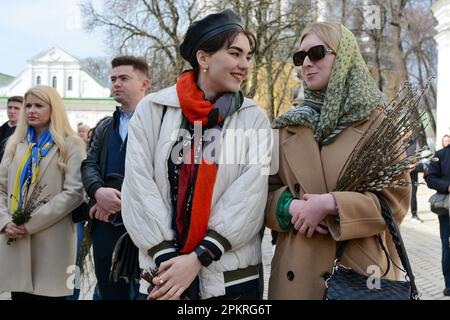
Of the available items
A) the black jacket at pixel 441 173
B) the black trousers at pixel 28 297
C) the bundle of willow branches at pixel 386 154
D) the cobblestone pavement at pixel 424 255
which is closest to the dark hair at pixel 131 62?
the black trousers at pixel 28 297

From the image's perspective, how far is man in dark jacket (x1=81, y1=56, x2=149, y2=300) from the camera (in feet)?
10.6

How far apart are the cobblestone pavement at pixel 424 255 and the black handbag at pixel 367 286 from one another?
98.1 inches

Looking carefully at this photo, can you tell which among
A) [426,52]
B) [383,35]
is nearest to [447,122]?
[383,35]

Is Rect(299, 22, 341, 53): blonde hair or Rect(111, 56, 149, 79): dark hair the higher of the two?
Rect(111, 56, 149, 79): dark hair

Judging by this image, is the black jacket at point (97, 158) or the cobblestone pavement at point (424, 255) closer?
the black jacket at point (97, 158)

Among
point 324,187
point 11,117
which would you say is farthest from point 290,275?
point 11,117

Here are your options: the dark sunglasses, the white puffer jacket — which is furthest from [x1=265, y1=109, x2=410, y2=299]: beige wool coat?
the dark sunglasses

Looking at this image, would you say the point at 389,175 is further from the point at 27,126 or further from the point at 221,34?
the point at 27,126

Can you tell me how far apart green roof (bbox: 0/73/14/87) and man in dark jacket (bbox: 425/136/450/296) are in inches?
2032

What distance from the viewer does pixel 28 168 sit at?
150 inches

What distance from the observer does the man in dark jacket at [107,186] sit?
10.6 ft

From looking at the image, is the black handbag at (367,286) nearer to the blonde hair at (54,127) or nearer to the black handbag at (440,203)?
the blonde hair at (54,127)

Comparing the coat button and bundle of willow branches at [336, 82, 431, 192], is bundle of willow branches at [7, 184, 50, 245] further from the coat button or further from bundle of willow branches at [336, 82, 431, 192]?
bundle of willow branches at [336, 82, 431, 192]

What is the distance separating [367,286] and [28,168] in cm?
266
